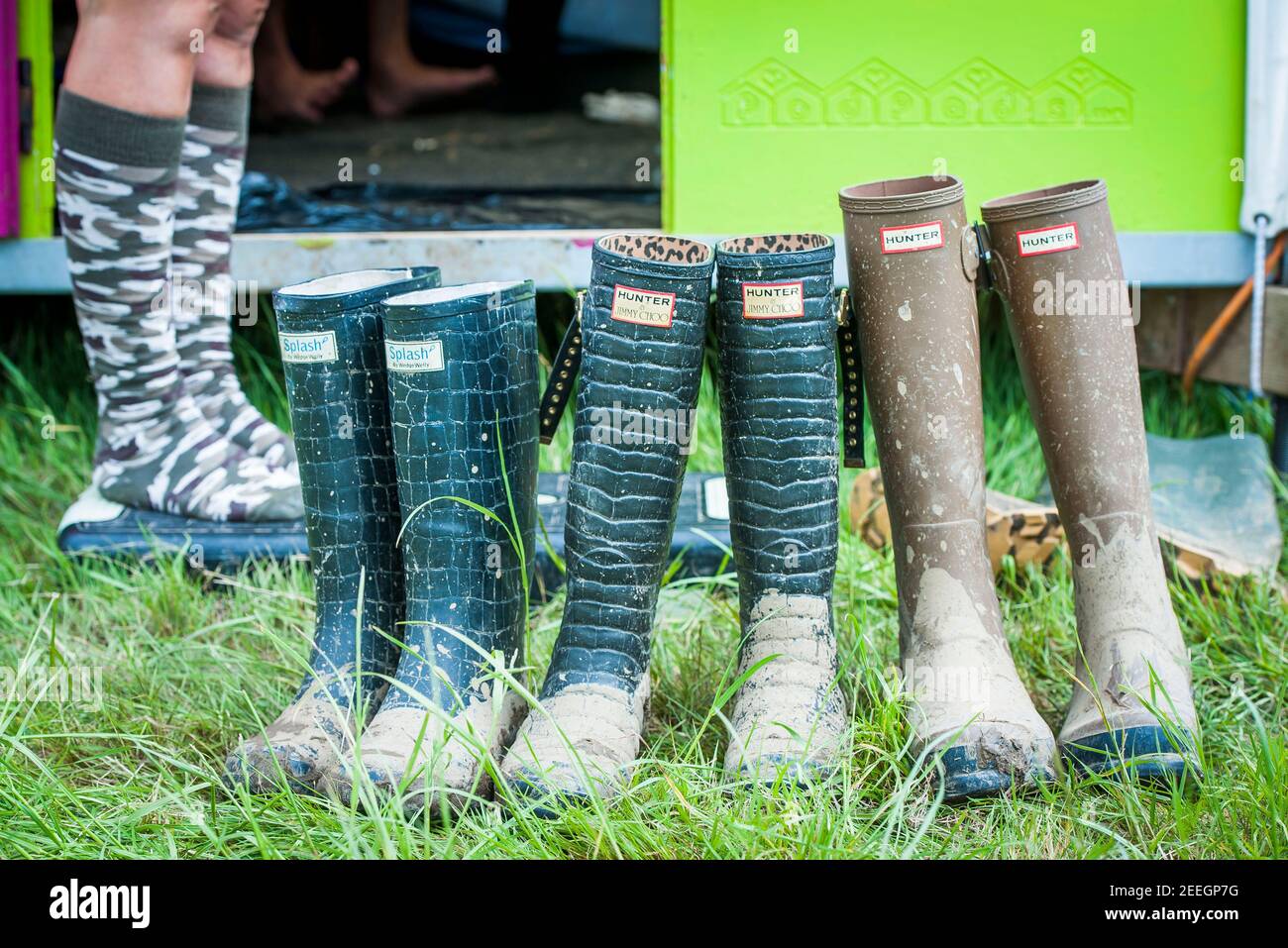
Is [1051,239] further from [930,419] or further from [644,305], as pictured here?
[644,305]

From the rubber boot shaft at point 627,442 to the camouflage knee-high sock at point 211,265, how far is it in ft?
3.05

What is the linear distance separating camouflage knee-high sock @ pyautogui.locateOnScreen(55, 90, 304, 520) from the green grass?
0.50 ft

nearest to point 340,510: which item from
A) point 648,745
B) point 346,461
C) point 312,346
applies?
point 346,461

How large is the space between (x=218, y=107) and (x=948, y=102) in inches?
50.3

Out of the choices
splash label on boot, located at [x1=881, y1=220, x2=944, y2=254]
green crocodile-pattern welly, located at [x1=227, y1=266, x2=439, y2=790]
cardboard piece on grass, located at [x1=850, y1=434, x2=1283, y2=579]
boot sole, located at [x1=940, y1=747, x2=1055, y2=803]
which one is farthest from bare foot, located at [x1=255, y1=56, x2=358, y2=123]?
boot sole, located at [x1=940, y1=747, x2=1055, y2=803]

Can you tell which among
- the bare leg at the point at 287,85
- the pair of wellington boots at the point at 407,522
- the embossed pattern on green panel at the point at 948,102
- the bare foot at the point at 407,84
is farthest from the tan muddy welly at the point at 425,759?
the bare foot at the point at 407,84

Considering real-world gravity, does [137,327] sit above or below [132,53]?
below

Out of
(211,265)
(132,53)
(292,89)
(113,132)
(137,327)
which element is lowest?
(137,327)

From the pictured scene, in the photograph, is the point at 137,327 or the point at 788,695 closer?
the point at 788,695

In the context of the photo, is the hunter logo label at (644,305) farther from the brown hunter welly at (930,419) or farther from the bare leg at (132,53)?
the bare leg at (132,53)

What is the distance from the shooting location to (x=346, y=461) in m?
1.26

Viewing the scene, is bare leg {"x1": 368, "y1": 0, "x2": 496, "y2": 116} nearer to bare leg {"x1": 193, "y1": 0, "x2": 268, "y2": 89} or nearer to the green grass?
bare leg {"x1": 193, "y1": 0, "x2": 268, "y2": 89}

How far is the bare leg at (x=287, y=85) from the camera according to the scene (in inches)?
170
